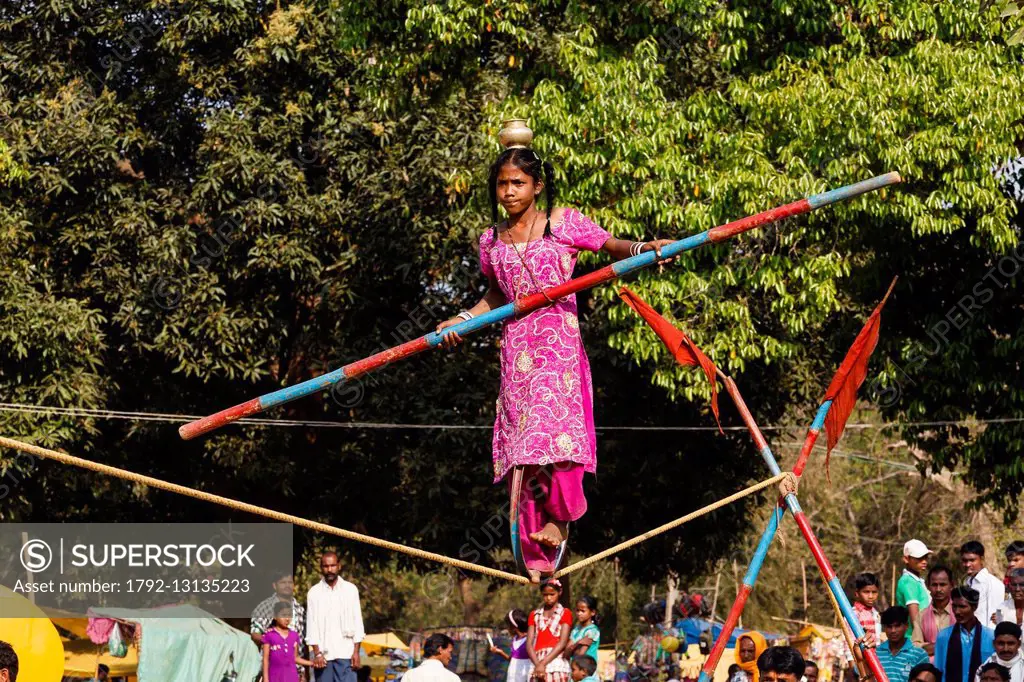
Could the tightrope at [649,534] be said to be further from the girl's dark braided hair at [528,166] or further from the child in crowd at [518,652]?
the child in crowd at [518,652]

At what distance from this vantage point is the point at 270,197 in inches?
501

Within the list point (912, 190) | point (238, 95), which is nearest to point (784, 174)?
point (912, 190)

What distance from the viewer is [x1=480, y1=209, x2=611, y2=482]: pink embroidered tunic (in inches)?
173

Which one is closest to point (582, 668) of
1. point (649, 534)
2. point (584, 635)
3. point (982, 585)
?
point (584, 635)

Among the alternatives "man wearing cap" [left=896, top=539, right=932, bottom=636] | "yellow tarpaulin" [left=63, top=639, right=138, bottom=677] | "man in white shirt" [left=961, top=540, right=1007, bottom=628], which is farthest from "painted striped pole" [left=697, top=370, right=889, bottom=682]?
"yellow tarpaulin" [left=63, top=639, right=138, bottom=677]

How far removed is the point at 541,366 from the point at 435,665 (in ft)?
9.18

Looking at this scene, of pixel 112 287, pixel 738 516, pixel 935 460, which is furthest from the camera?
pixel 738 516

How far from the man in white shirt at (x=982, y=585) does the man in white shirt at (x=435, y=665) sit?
8.54ft

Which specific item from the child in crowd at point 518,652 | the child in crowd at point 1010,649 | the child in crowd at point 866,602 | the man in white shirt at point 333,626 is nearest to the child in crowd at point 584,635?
the child in crowd at point 518,652

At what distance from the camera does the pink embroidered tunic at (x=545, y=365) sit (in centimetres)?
438

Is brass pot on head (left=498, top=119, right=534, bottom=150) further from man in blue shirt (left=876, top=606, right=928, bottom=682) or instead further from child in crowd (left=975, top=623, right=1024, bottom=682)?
man in blue shirt (left=876, top=606, right=928, bottom=682)

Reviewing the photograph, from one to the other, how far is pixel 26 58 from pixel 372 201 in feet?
11.3

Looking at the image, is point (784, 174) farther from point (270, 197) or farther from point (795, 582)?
point (795, 582)

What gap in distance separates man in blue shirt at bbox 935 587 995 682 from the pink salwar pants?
9.34 feet
